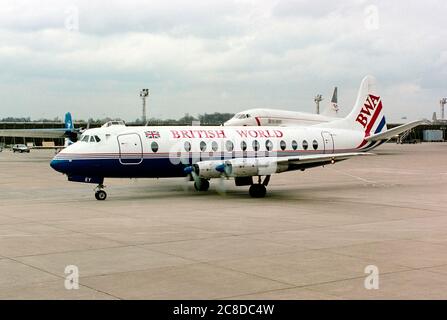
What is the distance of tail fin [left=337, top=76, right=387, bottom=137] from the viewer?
118ft

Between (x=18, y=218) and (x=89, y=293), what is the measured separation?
11.1 metres

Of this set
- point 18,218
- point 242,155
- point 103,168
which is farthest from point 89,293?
point 242,155

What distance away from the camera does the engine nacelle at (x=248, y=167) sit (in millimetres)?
27281

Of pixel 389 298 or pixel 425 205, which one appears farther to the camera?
pixel 425 205

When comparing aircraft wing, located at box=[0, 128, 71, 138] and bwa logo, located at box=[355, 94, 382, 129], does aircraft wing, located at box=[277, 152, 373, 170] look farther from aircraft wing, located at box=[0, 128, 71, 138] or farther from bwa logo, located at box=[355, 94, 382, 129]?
aircraft wing, located at box=[0, 128, 71, 138]

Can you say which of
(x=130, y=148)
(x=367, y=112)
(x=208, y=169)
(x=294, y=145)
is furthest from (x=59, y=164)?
(x=367, y=112)

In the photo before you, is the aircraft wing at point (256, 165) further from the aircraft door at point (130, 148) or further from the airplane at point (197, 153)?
the aircraft door at point (130, 148)

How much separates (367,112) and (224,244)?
22.4 metres

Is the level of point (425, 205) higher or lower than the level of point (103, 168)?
lower

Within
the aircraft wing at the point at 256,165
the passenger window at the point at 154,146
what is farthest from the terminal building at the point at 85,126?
the aircraft wing at the point at 256,165

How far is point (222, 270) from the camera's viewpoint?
13047mm

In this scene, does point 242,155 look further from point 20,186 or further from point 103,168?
point 20,186
